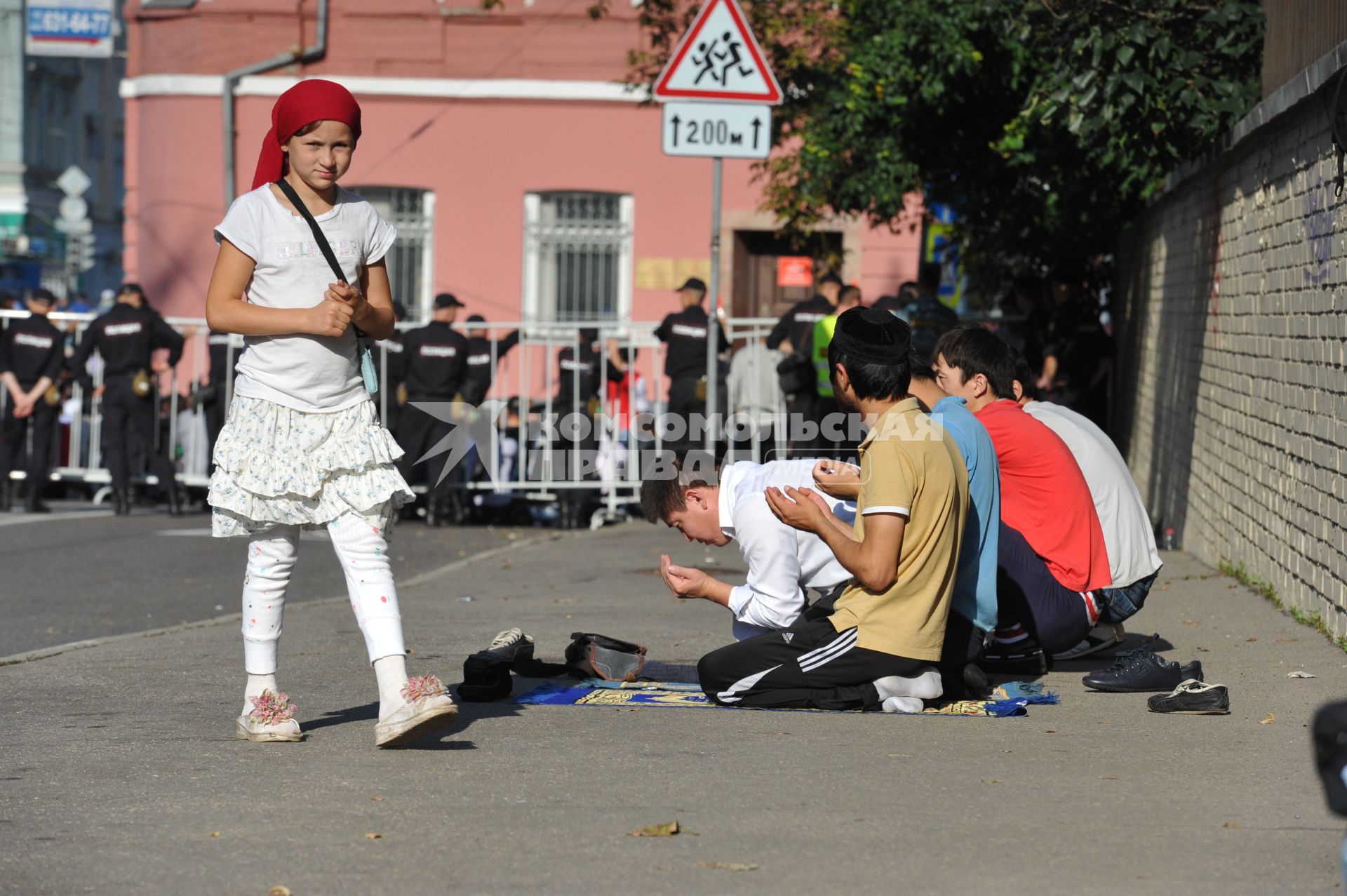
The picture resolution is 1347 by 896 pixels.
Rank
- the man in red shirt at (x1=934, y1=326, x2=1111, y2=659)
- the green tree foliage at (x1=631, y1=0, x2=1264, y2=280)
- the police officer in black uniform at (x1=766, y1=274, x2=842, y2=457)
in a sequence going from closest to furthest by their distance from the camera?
1. the man in red shirt at (x1=934, y1=326, x2=1111, y2=659)
2. the green tree foliage at (x1=631, y1=0, x2=1264, y2=280)
3. the police officer in black uniform at (x1=766, y1=274, x2=842, y2=457)

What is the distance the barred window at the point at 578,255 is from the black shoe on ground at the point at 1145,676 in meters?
17.4

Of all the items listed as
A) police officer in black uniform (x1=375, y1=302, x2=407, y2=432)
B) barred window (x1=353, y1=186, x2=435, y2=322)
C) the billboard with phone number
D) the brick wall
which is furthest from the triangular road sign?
the billboard with phone number

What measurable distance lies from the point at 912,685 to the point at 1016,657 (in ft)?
3.51

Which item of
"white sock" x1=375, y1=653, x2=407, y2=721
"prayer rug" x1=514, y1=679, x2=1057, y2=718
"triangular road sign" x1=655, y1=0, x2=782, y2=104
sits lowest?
"prayer rug" x1=514, y1=679, x2=1057, y2=718

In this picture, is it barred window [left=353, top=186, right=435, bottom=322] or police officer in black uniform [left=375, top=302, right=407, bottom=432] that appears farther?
barred window [left=353, top=186, right=435, bottom=322]

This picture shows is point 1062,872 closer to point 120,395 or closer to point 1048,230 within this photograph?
point 1048,230

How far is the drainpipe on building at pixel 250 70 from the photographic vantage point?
23.5 metres

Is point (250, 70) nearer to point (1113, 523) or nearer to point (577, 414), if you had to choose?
point (577, 414)

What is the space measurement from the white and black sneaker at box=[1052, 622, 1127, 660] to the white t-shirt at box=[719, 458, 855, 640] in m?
1.38

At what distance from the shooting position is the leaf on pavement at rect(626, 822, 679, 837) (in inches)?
170

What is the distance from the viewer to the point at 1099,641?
24.6 ft

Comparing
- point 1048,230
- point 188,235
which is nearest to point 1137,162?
point 1048,230

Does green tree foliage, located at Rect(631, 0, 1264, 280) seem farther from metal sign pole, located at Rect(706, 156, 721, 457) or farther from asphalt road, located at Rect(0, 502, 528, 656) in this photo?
asphalt road, located at Rect(0, 502, 528, 656)

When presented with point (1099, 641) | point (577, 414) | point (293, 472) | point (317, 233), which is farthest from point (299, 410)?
point (577, 414)
